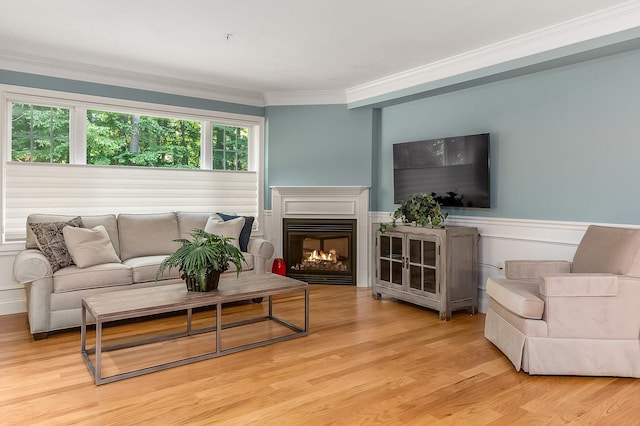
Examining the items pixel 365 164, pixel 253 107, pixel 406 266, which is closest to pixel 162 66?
pixel 253 107

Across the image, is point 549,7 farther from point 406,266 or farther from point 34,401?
point 34,401

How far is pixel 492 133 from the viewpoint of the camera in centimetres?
438

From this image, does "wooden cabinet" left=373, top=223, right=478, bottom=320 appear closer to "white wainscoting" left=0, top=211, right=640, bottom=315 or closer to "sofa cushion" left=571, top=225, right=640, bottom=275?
"white wainscoting" left=0, top=211, right=640, bottom=315

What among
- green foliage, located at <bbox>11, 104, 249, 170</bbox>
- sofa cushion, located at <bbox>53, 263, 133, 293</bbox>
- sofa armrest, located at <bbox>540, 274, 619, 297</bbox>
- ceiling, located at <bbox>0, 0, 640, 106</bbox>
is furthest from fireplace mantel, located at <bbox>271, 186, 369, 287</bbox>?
sofa armrest, located at <bbox>540, 274, 619, 297</bbox>

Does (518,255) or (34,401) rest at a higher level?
(518,255)

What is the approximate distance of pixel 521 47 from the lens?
148 inches

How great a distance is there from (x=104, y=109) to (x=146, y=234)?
4.66ft

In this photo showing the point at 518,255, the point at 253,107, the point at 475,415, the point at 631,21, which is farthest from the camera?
the point at 253,107

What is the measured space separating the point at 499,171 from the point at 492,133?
38 cm

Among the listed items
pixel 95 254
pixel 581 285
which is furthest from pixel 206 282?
pixel 581 285

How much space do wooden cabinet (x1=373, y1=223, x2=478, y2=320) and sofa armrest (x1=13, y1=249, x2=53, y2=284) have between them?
10.2ft

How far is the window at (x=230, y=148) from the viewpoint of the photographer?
5.65 m

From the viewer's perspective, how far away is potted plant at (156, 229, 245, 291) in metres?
3.15

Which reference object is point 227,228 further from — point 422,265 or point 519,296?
point 519,296
